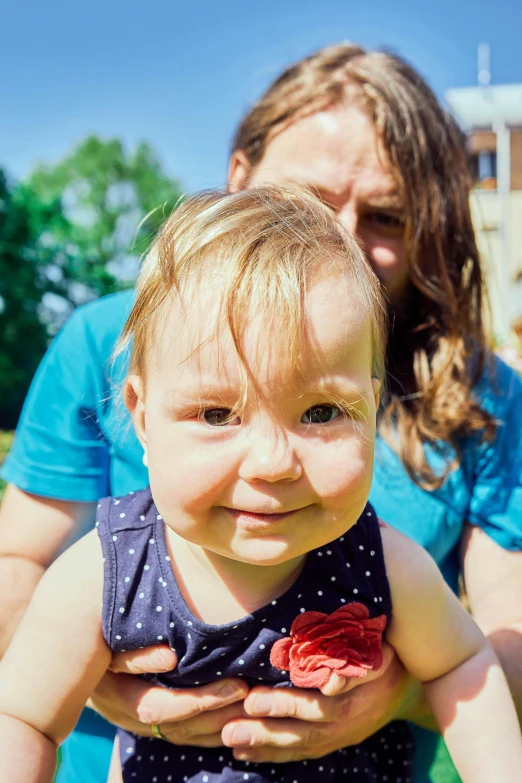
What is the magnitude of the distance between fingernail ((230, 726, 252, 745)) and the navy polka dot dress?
86mm

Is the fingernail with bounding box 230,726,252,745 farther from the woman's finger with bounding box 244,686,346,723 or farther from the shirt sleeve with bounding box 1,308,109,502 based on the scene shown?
the shirt sleeve with bounding box 1,308,109,502

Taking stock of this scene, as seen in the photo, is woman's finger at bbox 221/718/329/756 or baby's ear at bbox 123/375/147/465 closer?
baby's ear at bbox 123/375/147/465

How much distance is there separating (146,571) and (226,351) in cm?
57

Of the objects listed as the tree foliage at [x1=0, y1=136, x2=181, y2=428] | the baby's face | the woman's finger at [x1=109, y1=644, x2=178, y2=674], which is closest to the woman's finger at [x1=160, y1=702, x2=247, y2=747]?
the woman's finger at [x1=109, y1=644, x2=178, y2=674]

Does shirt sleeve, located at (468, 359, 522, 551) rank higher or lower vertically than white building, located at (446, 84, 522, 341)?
higher

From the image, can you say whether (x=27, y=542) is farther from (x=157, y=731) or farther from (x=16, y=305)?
(x=16, y=305)

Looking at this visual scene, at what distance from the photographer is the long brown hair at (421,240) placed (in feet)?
7.09

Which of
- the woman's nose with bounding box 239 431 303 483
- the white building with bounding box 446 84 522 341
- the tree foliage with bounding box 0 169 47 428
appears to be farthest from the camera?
the white building with bounding box 446 84 522 341

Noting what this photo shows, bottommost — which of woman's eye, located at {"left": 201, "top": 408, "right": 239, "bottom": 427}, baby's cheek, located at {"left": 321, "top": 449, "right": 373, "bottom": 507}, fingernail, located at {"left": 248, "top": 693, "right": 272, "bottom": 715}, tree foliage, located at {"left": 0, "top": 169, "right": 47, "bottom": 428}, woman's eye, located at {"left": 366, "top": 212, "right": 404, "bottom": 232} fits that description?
tree foliage, located at {"left": 0, "top": 169, "right": 47, "bottom": 428}

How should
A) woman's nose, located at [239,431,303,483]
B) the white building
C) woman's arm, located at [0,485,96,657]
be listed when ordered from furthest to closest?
the white building, woman's arm, located at [0,485,96,657], woman's nose, located at [239,431,303,483]

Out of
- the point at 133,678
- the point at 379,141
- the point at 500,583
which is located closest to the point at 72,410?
the point at 133,678

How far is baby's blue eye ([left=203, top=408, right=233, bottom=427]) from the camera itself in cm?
123

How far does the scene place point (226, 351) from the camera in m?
1.18

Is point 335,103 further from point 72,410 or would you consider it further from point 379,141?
point 72,410
